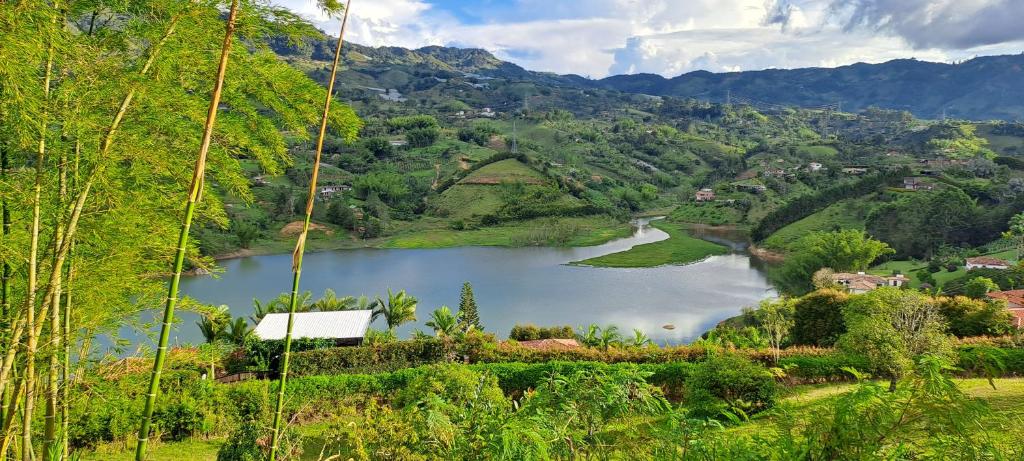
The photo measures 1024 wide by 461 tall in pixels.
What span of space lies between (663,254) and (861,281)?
14.0m

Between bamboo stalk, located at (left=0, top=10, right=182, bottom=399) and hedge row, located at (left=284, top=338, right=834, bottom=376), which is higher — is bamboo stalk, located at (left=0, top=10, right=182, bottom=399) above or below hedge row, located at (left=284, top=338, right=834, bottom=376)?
above

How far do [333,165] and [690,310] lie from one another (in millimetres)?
49064

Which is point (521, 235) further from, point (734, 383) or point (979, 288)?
point (734, 383)

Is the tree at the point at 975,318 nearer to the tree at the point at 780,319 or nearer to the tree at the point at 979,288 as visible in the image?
the tree at the point at 780,319

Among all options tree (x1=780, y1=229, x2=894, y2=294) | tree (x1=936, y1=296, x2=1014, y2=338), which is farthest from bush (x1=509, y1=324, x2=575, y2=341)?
tree (x1=780, y1=229, x2=894, y2=294)

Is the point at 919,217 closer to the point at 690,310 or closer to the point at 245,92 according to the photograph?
the point at 690,310

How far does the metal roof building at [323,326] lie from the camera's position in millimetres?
12141

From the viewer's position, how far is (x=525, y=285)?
29406 millimetres

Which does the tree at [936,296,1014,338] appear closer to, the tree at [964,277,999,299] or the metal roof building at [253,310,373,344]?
the tree at [964,277,999,299]

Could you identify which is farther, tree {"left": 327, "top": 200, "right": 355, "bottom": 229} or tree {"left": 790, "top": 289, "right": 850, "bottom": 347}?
tree {"left": 327, "top": 200, "right": 355, "bottom": 229}

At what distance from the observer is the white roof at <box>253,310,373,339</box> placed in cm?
1217

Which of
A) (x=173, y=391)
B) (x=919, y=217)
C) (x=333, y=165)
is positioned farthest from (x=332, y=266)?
(x=919, y=217)

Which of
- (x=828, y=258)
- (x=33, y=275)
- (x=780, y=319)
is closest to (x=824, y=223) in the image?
(x=828, y=258)

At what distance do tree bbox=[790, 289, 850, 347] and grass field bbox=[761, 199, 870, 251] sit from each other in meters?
25.1
